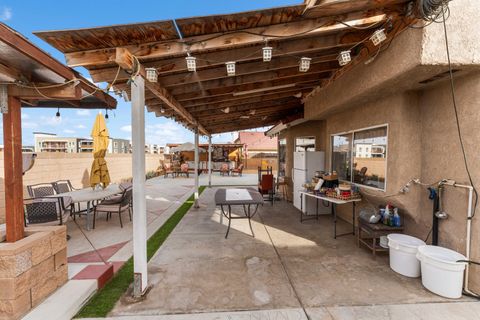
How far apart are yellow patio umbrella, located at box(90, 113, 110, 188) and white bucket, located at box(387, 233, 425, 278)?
619cm

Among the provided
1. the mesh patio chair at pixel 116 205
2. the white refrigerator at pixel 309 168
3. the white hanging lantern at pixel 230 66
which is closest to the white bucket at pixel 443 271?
the white refrigerator at pixel 309 168

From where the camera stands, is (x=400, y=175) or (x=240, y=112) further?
A: (x=240, y=112)

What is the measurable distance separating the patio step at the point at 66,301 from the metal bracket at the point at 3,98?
2172mm

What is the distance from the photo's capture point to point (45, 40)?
2.20 m

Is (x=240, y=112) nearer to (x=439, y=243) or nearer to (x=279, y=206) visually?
(x=279, y=206)

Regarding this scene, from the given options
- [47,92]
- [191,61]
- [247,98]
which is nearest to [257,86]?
[247,98]

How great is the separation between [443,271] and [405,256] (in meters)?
0.48

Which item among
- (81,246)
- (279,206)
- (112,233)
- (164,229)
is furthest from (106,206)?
(279,206)

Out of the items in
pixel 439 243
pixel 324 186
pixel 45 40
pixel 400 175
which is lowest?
pixel 439 243

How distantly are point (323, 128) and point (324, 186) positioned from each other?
7.50 feet

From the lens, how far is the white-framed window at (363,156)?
409cm

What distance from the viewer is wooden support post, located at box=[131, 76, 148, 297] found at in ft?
8.89

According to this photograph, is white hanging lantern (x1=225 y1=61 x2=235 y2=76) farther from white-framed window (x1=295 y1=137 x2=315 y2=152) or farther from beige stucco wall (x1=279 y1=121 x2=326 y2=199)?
white-framed window (x1=295 y1=137 x2=315 y2=152)

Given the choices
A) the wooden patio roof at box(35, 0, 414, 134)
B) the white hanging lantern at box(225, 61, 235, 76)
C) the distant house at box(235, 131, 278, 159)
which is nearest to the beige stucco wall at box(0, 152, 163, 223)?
the wooden patio roof at box(35, 0, 414, 134)
